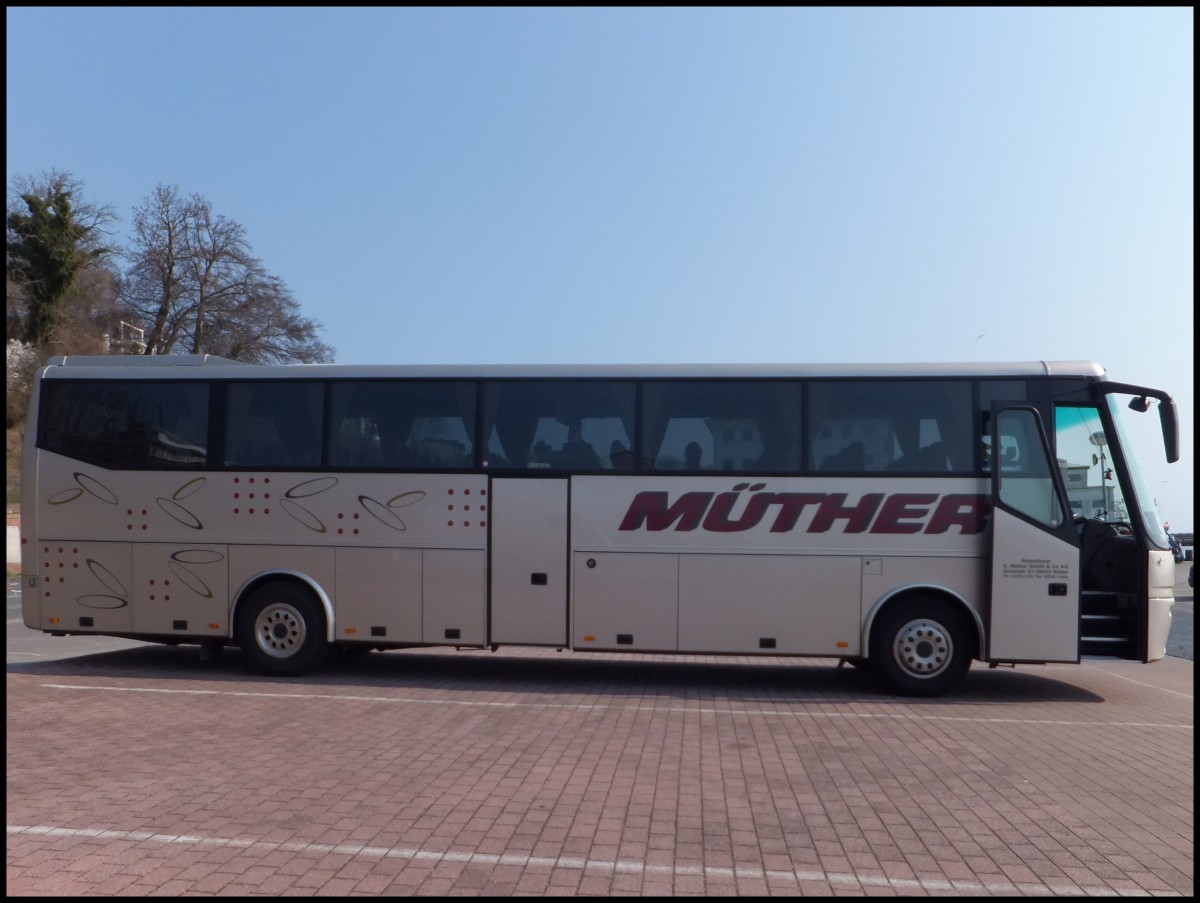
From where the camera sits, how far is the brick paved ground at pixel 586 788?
517 cm

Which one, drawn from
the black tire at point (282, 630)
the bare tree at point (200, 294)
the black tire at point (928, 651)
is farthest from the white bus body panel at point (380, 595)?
the bare tree at point (200, 294)

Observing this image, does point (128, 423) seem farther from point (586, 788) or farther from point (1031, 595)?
point (1031, 595)

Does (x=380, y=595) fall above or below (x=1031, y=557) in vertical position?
below

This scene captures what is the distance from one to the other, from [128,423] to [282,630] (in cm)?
304

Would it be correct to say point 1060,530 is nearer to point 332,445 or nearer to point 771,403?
point 771,403

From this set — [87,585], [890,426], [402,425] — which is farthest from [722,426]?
[87,585]

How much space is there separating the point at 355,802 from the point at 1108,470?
818 cm

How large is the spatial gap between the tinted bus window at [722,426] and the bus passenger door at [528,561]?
123 centimetres

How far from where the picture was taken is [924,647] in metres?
10.8

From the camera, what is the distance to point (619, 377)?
11359mm

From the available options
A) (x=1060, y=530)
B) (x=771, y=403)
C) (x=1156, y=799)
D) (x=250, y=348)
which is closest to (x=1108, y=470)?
(x=1060, y=530)

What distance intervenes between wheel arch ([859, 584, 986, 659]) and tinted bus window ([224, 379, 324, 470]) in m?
6.26

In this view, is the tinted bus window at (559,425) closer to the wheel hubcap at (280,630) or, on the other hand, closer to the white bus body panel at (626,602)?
the white bus body panel at (626,602)

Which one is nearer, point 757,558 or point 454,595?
point 757,558
